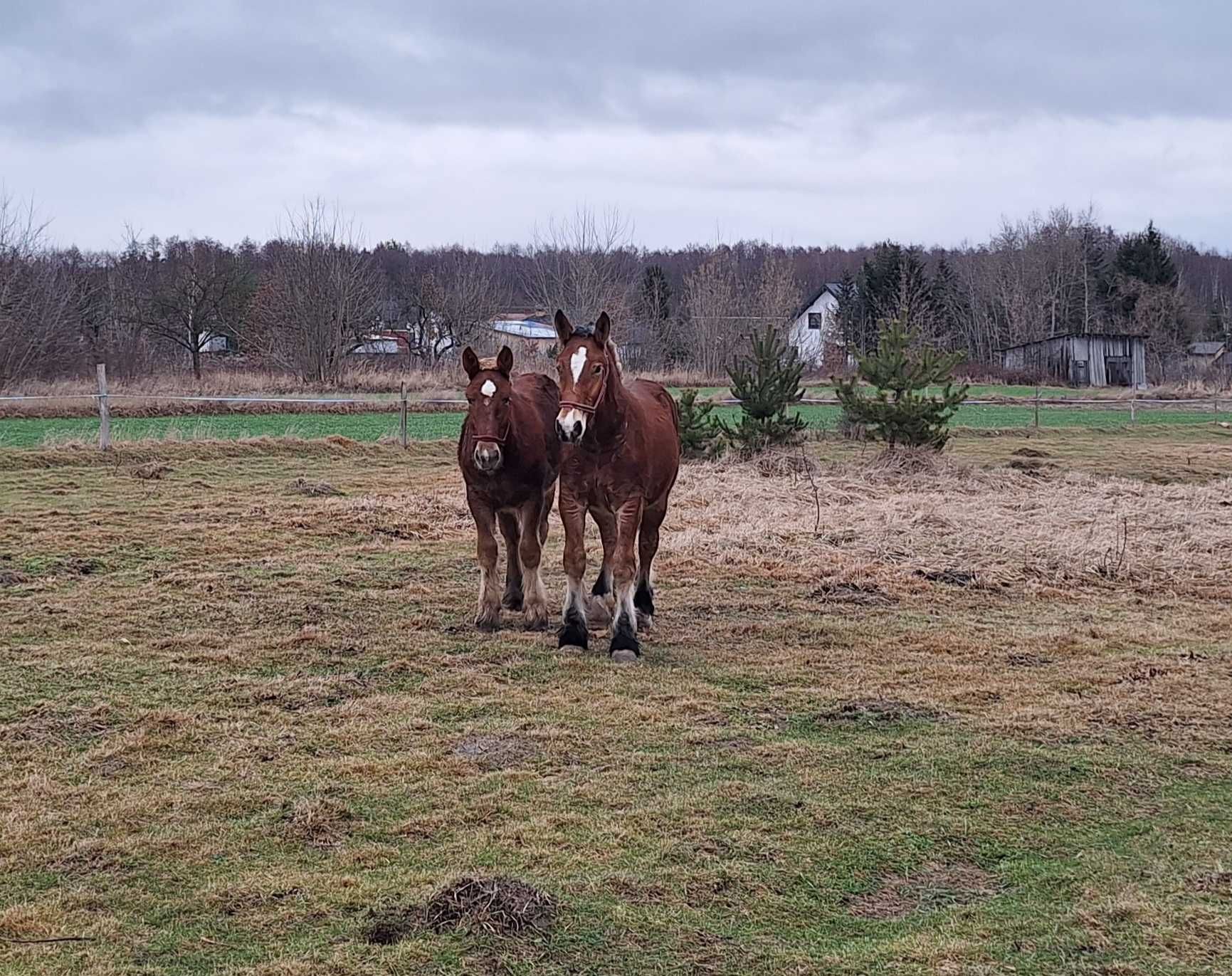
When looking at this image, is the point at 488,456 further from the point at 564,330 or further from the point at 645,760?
the point at 645,760

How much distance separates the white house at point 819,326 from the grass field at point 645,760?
55963mm

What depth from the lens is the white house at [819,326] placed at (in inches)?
2655

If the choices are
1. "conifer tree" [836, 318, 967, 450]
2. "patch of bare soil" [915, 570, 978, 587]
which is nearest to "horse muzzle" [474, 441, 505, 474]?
"patch of bare soil" [915, 570, 978, 587]

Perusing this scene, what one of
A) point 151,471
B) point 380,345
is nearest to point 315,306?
point 380,345

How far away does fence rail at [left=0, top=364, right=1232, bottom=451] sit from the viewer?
74.9 ft

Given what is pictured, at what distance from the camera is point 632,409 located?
8547 mm

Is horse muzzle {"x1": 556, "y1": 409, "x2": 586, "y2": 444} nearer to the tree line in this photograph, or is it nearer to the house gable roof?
the tree line

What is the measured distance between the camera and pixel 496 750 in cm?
601

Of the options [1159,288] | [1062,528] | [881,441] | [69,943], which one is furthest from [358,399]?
[1159,288]

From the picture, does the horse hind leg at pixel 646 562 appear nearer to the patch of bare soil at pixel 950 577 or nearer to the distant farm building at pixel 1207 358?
the patch of bare soil at pixel 950 577

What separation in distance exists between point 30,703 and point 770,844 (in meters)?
4.25

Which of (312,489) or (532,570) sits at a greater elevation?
(312,489)

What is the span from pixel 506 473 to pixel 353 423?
904 inches

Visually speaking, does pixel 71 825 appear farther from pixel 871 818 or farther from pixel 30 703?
pixel 871 818
